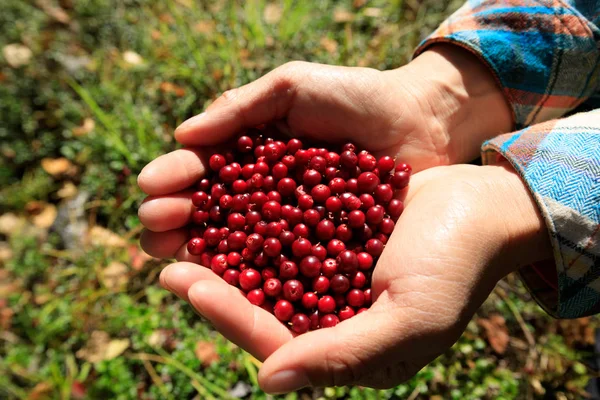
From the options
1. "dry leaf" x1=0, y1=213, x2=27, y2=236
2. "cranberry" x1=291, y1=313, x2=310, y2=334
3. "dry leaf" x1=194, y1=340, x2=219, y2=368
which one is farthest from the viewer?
"dry leaf" x1=0, y1=213, x2=27, y2=236

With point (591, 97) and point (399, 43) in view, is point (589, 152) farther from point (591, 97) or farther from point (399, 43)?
point (399, 43)

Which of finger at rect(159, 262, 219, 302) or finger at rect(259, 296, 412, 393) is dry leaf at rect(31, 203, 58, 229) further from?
finger at rect(259, 296, 412, 393)

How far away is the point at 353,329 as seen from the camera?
2.22 meters

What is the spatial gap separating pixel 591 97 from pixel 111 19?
201 inches

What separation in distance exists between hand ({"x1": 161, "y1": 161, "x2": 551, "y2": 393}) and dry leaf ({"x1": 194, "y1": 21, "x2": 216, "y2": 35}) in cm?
337

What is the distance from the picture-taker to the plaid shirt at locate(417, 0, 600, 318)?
245cm

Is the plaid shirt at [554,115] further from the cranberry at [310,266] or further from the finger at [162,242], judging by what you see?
the finger at [162,242]

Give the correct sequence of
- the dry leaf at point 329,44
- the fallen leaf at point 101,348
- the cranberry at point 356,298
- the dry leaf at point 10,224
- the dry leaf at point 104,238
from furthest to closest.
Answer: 1. the dry leaf at point 329,44
2. the dry leaf at point 10,224
3. the dry leaf at point 104,238
4. the fallen leaf at point 101,348
5. the cranberry at point 356,298

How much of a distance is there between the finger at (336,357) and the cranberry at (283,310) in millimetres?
471

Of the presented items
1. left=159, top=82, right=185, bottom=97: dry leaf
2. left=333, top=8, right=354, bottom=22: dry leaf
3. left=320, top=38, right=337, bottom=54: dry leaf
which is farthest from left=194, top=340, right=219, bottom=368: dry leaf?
left=333, top=8, right=354, bottom=22: dry leaf

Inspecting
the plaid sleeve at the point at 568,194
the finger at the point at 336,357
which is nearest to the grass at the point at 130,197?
the plaid sleeve at the point at 568,194

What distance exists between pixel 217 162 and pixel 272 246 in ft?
2.51

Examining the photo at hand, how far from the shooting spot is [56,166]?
4.68 m

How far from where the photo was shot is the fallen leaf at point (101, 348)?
3.74 metres
